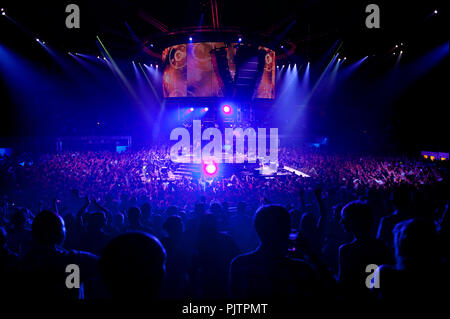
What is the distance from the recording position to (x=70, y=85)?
28047 mm

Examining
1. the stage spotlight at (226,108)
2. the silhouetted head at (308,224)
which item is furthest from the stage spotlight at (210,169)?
the silhouetted head at (308,224)

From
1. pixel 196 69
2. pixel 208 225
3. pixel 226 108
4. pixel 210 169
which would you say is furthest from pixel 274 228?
pixel 226 108

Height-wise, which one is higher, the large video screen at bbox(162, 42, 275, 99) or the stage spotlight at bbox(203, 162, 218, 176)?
the large video screen at bbox(162, 42, 275, 99)

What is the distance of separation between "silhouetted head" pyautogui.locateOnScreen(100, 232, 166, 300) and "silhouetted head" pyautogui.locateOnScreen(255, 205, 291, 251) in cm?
82

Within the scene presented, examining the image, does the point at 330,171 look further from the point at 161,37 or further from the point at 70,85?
the point at 70,85

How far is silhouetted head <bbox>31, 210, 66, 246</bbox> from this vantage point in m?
2.38

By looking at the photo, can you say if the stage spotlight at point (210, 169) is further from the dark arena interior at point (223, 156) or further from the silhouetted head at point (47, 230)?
the silhouetted head at point (47, 230)

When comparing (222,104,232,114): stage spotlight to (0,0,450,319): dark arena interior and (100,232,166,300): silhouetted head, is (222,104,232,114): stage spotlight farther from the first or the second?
(100,232,166,300): silhouetted head

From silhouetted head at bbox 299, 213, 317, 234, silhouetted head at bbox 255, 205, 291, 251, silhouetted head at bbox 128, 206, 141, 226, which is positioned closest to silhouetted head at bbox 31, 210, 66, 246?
silhouetted head at bbox 128, 206, 141, 226

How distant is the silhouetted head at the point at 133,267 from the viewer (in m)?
1.49

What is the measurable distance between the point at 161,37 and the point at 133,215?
2001 centimetres

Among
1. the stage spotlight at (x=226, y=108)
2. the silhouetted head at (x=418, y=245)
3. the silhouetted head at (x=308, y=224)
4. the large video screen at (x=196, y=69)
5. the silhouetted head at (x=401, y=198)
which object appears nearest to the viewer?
the silhouetted head at (x=418, y=245)

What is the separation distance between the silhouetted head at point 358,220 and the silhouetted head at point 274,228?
40.2 inches
